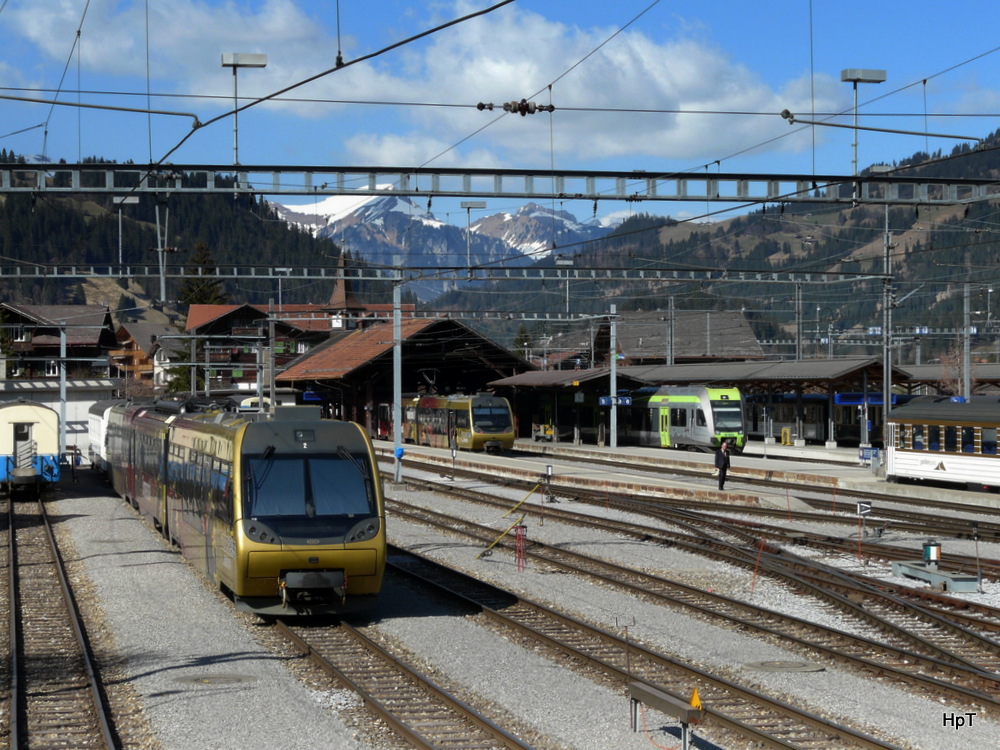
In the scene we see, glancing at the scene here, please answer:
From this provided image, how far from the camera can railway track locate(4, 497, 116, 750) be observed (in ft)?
31.8

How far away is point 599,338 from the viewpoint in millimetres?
94375

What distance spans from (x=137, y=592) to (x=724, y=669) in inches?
357

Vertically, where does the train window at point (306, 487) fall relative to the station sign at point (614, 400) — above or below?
below

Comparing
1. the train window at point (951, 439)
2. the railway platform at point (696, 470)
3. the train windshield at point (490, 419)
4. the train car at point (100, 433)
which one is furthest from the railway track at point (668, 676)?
the train windshield at point (490, 419)

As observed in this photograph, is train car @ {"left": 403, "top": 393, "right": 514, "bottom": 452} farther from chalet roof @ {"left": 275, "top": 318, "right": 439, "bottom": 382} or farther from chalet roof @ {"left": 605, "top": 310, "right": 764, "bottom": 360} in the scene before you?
chalet roof @ {"left": 605, "top": 310, "right": 764, "bottom": 360}

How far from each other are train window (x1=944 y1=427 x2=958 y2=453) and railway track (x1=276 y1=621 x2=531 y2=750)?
2290 centimetres

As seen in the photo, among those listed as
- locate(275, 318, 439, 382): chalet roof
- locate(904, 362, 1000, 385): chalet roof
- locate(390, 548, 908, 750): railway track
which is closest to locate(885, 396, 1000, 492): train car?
locate(390, 548, 908, 750): railway track

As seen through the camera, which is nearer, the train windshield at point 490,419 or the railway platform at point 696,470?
the railway platform at point 696,470

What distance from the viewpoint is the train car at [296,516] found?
13.6 meters

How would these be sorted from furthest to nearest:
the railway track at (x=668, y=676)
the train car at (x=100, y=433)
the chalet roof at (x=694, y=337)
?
the chalet roof at (x=694, y=337) < the train car at (x=100, y=433) < the railway track at (x=668, y=676)

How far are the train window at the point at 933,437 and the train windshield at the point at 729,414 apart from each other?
16.9m

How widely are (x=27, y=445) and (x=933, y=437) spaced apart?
2579 cm

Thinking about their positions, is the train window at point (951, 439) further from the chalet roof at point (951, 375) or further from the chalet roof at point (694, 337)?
the chalet roof at point (694, 337)

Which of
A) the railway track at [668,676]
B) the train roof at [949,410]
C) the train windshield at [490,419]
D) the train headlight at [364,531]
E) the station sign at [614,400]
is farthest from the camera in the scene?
the station sign at [614,400]
